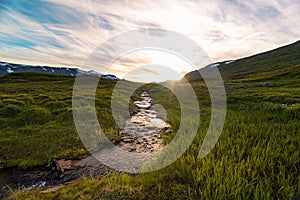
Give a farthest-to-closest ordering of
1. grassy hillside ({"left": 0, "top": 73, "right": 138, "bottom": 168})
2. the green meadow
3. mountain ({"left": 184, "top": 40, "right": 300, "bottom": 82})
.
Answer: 1. mountain ({"left": 184, "top": 40, "right": 300, "bottom": 82})
2. grassy hillside ({"left": 0, "top": 73, "right": 138, "bottom": 168})
3. the green meadow

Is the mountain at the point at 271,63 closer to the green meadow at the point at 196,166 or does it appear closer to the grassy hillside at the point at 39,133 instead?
the green meadow at the point at 196,166

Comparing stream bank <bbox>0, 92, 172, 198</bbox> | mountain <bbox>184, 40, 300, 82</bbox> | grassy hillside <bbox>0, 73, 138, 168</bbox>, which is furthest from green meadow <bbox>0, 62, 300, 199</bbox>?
mountain <bbox>184, 40, 300, 82</bbox>

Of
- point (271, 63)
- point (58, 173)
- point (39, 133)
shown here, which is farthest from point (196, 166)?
point (271, 63)

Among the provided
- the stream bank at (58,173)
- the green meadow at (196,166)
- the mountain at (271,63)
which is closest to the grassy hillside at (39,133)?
the green meadow at (196,166)

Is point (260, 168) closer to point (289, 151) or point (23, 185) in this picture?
point (289, 151)

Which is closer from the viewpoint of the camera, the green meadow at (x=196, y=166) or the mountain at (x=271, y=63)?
the green meadow at (x=196, y=166)

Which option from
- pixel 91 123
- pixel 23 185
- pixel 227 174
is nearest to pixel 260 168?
pixel 227 174

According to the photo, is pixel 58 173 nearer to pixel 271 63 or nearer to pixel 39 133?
pixel 39 133

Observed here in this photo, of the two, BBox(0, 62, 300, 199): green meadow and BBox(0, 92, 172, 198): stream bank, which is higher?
BBox(0, 62, 300, 199): green meadow

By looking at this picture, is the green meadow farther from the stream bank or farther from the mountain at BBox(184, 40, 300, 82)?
the mountain at BBox(184, 40, 300, 82)

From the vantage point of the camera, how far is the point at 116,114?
18719 mm

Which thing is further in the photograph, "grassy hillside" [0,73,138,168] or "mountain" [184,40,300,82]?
"mountain" [184,40,300,82]

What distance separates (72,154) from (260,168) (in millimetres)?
9273

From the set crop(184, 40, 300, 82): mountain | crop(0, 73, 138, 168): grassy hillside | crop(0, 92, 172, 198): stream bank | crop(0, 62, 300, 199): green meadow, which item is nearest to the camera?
crop(0, 62, 300, 199): green meadow
